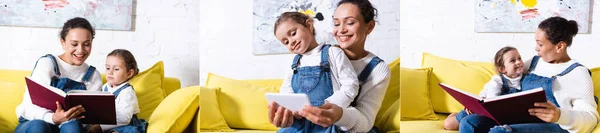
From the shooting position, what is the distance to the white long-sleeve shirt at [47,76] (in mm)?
2041

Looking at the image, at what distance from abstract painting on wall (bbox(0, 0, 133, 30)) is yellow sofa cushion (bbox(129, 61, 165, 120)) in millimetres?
176

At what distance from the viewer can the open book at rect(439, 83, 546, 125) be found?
5.52ft

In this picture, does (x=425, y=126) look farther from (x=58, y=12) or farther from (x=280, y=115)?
(x=58, y=12)

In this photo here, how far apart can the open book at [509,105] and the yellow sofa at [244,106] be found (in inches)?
10.5

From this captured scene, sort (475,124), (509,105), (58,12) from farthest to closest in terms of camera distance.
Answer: (58,12), (475,124), (509,105)

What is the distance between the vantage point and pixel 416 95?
1.87 m

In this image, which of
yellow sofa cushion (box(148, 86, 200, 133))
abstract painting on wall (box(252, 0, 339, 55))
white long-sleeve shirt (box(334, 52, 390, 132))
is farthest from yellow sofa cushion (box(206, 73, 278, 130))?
yellow sofa cushion (box(148, 86, 200, 133))

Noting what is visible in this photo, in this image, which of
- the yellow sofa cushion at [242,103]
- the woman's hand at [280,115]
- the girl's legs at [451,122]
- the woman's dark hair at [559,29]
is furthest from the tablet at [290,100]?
the woman's dark hair at [559,29]

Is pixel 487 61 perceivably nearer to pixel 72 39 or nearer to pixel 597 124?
pixel 597 124

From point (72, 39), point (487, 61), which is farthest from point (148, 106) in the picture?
point (487, 61)

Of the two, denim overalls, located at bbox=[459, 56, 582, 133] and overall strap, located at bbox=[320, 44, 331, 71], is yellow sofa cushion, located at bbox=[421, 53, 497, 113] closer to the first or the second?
denim overalls, located at bbox=[459, 56, 582, 133]

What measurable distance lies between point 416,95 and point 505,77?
→ 0.82ft

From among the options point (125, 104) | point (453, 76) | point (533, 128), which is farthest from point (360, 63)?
point (125, 104)

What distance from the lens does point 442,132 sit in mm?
1871
